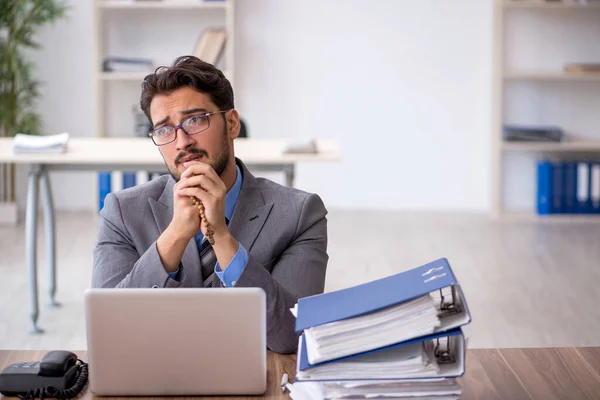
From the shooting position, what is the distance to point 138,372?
4.76 feet

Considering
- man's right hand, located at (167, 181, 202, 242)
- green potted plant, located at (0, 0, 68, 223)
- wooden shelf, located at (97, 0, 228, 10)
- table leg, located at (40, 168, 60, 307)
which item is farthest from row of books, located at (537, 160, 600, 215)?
man's right hand, located at (167, 181, 202, 242)

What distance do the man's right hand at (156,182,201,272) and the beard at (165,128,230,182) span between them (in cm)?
9

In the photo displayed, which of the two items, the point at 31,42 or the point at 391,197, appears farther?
the point at 391,197

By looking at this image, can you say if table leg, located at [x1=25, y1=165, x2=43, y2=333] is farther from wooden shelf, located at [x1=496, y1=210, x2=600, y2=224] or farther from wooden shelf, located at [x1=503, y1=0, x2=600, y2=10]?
wooden shelf, located at [x1=503, y1=0, x2=600, y2=10]

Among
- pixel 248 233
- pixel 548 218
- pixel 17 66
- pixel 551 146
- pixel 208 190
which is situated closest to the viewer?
pixel 208 190

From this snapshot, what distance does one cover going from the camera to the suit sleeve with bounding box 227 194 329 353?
1739 mm

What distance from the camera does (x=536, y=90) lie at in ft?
21.7

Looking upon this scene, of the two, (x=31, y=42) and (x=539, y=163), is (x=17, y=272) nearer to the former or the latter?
(x=31, y=42)

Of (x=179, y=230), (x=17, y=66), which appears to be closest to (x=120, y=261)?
(x=179, y=230)

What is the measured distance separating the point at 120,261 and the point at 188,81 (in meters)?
0.41

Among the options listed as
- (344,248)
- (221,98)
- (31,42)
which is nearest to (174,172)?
(221,98)

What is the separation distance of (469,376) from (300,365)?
1.22 ft

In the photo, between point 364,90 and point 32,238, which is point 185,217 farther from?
point 364,90

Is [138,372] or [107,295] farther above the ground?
[107,295]
